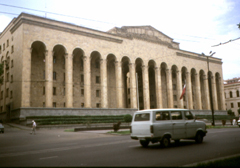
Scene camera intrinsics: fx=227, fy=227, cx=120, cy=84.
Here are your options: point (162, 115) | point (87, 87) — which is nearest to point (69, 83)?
point (87, 87)

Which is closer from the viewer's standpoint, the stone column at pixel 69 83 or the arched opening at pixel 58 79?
the stone column at pixel 69 83

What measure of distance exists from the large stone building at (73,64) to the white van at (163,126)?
24.2 metres

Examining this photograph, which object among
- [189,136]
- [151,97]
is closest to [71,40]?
[151,97]

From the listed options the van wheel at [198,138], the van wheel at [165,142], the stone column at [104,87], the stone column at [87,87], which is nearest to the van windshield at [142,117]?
the van wheel at [165,142]

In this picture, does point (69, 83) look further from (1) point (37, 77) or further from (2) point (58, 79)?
(1) point (37, 77)

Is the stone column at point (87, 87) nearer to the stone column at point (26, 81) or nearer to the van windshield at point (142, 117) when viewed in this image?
the stone column at point (26, 81)

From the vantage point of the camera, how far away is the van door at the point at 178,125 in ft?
36.4

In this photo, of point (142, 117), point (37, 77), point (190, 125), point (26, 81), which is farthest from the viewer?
point (37, 77)

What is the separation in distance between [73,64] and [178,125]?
1423 inches

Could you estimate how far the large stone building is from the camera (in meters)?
34.9

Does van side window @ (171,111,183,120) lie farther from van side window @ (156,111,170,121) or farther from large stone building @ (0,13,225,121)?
large stone building @ (0,13,225,121)

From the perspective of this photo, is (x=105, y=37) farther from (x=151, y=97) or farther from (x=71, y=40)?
(x=151, y=97)

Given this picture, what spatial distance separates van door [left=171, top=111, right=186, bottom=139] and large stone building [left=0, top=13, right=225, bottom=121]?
2448 cm

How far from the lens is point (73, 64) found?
147 feet
